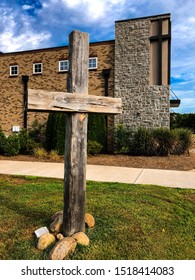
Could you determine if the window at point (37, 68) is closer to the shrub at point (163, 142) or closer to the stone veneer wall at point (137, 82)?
the stone veneer wall at point (137, 82)

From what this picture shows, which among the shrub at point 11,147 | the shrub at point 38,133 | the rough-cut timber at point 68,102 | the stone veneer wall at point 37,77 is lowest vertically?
the shrub at point 11,147

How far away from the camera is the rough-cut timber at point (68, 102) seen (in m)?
2.49

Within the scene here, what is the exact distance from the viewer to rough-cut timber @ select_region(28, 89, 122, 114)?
2.49 metres

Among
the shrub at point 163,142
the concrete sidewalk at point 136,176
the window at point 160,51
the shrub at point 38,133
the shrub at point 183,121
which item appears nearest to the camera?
the concrete sidewalk at point 136,176

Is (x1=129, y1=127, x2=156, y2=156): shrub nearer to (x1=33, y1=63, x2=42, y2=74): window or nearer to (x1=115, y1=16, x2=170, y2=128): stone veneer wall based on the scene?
(x1=115, y1=16, x2=170, y2=128): stone veneer wall

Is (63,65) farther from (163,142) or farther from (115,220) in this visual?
(115,220)

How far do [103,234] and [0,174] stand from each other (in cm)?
475

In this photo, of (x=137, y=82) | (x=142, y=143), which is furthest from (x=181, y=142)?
(x=137, y=82)

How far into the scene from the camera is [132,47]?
496 inches

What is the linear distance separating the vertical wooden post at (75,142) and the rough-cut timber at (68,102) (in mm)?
90

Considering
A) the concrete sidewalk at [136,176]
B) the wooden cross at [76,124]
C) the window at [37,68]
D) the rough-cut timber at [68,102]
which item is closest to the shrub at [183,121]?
the window at [37,68]

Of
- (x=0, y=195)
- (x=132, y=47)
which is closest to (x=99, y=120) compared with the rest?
(x=132, y=47)

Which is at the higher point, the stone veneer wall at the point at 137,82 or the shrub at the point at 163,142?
the stone veneer wall at the point at 137,82

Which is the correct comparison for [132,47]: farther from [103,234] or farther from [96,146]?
[103,234]
